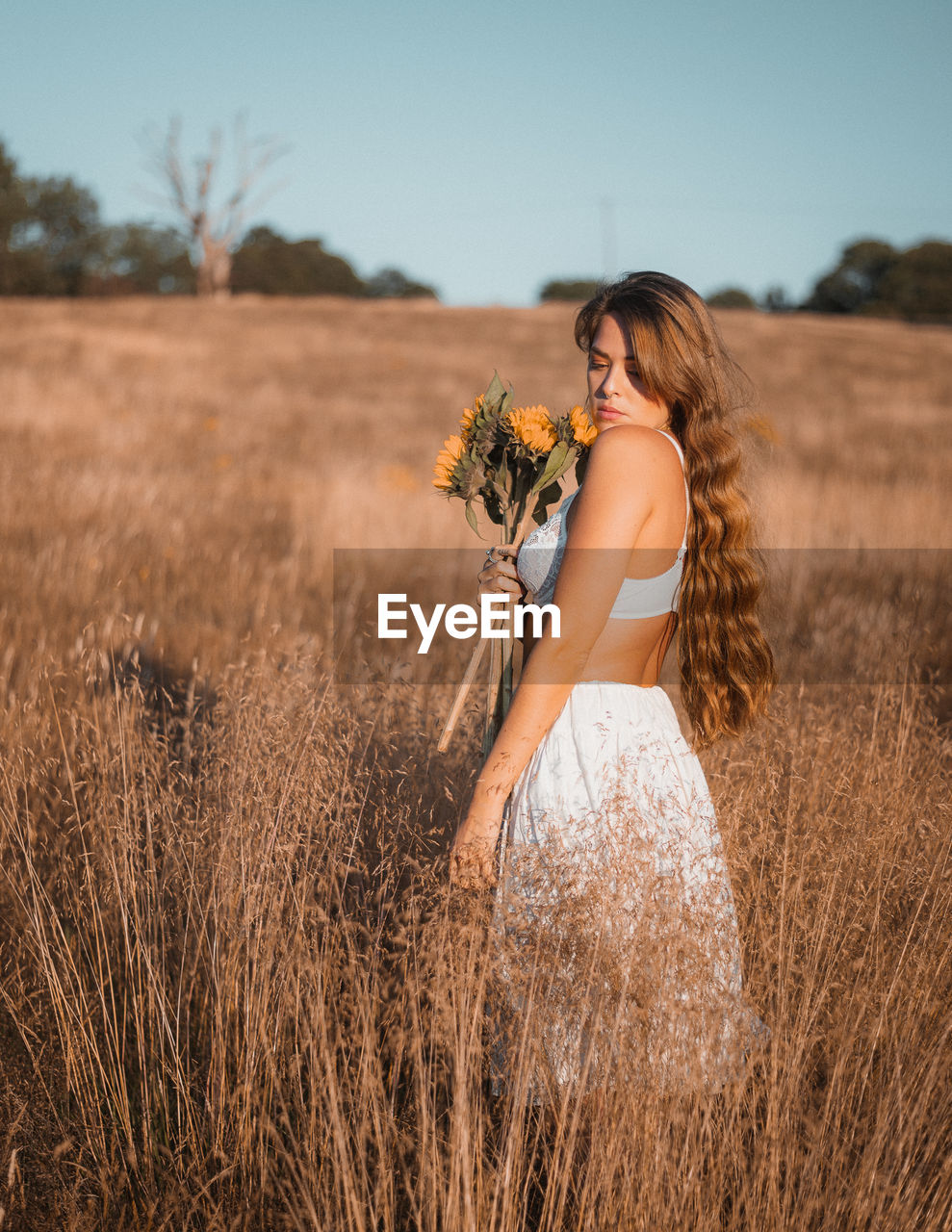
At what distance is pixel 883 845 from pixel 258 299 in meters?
35.7

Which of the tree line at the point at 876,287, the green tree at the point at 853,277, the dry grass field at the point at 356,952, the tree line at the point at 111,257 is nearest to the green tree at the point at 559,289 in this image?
the tree line at the point at 876,287

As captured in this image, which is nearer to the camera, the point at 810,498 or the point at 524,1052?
the point at 524,1052

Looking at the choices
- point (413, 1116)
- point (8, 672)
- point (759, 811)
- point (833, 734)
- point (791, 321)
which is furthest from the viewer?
point (791, 321)

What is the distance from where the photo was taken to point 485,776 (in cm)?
191

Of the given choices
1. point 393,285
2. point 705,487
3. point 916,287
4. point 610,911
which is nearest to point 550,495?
point 705,487

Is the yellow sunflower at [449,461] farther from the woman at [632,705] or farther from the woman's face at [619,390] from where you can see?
the woman's face at [619,390]

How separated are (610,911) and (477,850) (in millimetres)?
331

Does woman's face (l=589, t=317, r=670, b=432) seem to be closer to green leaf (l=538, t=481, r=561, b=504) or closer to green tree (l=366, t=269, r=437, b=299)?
green leaf (l=538, t=481, r=561, b=504)

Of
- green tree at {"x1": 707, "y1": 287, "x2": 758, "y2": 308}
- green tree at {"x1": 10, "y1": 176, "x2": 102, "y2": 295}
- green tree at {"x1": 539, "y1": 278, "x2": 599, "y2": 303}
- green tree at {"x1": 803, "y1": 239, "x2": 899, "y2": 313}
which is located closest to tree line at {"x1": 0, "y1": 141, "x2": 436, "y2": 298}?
green tree at {"x1": 10, "y1": 176, "x2": 102, "y2": 295}

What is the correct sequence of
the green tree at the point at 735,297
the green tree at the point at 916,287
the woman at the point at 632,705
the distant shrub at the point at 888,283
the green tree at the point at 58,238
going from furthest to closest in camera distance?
the green tree at the point at 735,297 < the distant shrub at the point at 888,283 < the green tree at the point at 916,287 < the green tree at the point at 58,238 < the woman at the point at 632,705

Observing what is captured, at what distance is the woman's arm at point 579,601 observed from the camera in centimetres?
180

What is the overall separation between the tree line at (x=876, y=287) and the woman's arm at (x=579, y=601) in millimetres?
60554

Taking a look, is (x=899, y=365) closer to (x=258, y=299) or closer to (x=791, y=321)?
(x=791, y=321)

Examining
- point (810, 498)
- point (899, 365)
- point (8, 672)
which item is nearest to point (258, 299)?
point (899, 365)
